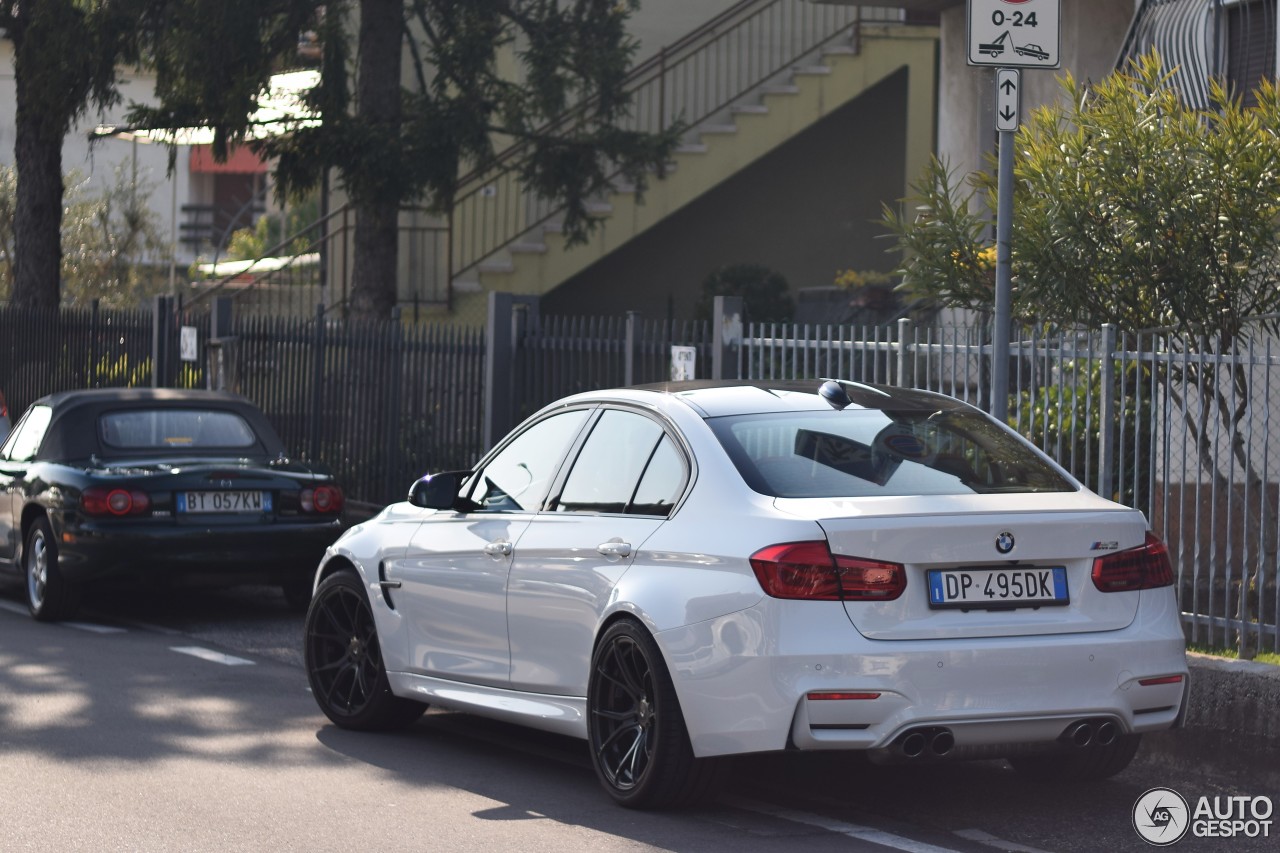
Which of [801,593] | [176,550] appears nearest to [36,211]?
[176,550]

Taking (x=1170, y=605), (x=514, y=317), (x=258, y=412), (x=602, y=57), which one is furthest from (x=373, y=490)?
(x=1170, y=605)

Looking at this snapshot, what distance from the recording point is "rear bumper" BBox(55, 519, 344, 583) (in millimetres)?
11391

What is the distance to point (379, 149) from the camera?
690 inches

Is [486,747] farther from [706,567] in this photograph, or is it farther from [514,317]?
[514,317]

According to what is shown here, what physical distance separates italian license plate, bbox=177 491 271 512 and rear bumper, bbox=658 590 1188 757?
5.95 metres

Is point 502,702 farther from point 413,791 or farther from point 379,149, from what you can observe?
point 379,149

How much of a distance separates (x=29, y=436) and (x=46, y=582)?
57.9 inches

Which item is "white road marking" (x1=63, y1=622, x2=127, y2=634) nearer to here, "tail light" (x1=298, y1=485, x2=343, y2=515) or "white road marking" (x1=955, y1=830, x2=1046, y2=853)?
"tail light" (x1=298, y1=485, x2=343, y2=515)

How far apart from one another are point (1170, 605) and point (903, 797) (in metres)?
1.27

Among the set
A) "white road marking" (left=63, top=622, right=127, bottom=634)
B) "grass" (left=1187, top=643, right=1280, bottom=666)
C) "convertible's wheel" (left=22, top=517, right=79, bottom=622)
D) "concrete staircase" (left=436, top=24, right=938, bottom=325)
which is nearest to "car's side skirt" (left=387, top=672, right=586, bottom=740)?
"grass" (left=1187, top=643, right=1280, bottom=666)

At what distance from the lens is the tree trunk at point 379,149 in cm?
1775

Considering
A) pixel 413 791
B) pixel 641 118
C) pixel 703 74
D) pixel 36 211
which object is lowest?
pixel 413 791

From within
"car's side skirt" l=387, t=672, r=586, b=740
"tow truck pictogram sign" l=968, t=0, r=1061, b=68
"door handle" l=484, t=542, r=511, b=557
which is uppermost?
"tow truck pictogram sign" l=968, t=0, r=1061, b=68

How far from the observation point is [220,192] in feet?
195
